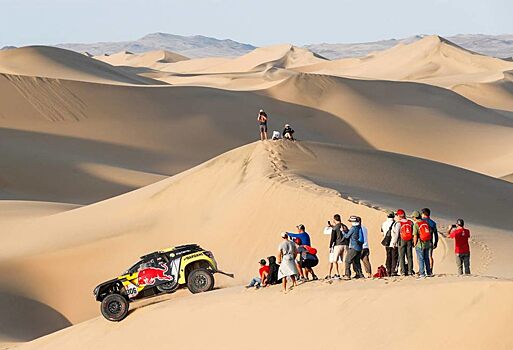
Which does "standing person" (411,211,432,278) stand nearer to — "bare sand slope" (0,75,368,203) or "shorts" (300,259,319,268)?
"shorts" (300,259,319,268)

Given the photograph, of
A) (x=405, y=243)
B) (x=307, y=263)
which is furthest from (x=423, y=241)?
(x=307, y=263)

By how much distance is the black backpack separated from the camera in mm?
14789

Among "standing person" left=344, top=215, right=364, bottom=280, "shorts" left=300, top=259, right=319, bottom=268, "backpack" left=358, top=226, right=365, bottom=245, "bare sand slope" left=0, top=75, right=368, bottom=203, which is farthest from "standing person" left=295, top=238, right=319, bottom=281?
"bare sand slope" left=0, top=75, right=368, bottom=203

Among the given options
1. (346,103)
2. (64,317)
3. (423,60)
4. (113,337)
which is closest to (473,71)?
(423,60)

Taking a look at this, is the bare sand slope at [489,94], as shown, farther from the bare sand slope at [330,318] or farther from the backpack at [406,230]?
the bare sand slope at [330,318]

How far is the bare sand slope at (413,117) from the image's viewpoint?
55.2m

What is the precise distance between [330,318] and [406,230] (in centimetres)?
222

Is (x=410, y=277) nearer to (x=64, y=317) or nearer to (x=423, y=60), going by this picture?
(x=64, y=317)

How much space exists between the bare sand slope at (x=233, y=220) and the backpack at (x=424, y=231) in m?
1.60

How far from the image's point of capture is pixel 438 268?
19094mm

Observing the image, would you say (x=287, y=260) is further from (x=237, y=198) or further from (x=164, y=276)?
(x=237, y=198)

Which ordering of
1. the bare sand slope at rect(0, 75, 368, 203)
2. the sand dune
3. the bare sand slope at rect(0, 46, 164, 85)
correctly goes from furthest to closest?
the sand dune < the bare sand slope at rect(0, 46, 164, 85) < the bare sand slope at rect(0, 75, 368, 203)

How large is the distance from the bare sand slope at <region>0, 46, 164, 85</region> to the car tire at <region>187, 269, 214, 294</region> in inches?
2154

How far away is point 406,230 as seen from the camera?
14.5 meters
